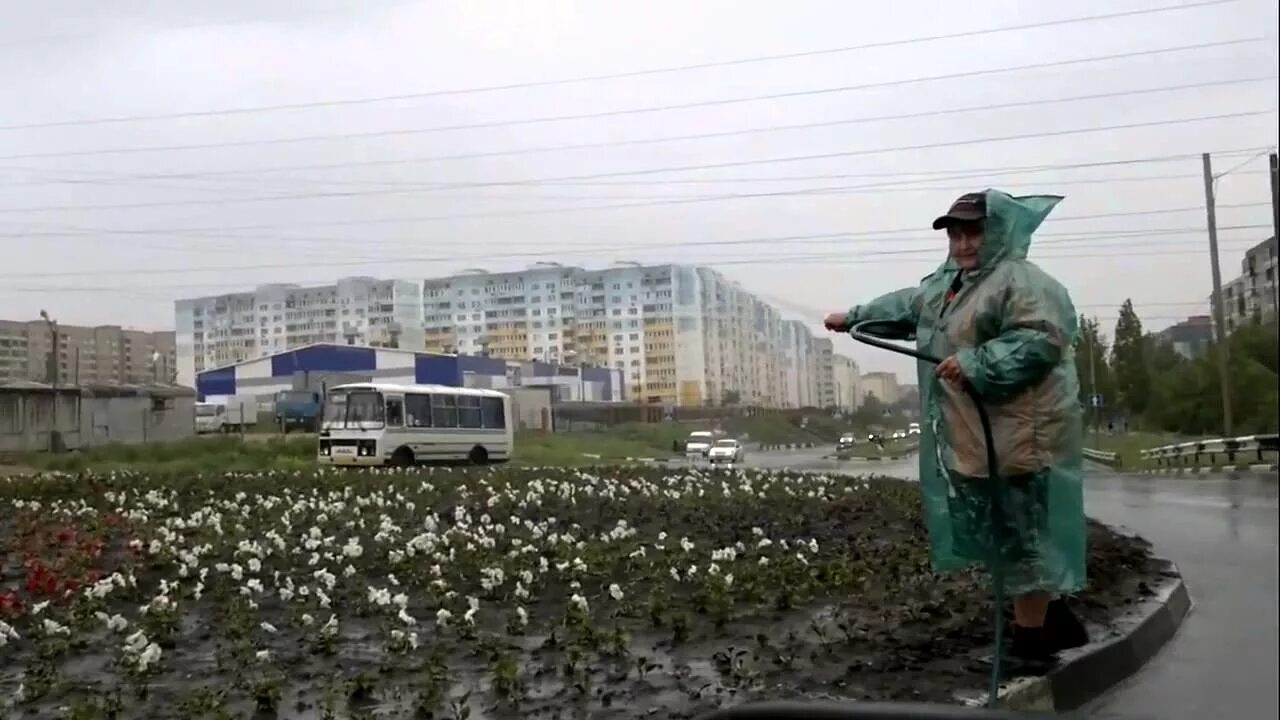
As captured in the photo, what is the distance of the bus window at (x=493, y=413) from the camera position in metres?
33.7

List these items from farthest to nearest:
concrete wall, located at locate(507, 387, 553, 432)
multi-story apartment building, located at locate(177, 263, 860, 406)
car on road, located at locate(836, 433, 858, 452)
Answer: concrete wall, located at locate(507, 387, 553, 432) < multi-story apartment building, located at locate(177, 263, 860, 406) < car on road, located at locate(836, 433, 858, 452)

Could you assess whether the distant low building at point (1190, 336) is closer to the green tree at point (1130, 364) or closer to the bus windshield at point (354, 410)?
the green tree at point (1130, 364)

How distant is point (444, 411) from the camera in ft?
105

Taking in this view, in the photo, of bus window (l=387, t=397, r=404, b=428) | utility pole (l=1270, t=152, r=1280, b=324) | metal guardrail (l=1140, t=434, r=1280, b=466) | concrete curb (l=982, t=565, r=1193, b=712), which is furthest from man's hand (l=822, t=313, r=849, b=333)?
bus window (l=387, t=397, r=404, b=428)

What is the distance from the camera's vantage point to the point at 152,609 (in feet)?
22.2

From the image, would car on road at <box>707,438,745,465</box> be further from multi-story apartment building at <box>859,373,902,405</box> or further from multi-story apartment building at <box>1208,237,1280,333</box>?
multi-story apartment building at <box>1208,237,1280,333</box>

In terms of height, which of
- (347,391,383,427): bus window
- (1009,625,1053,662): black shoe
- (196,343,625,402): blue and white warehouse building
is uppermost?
(196,343,625,402): blue and white warehouse building

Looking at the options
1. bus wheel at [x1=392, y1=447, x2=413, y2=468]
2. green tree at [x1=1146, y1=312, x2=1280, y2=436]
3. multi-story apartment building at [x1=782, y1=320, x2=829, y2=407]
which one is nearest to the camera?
green tree at [x1=1146, y1=312, x2=1280, y2=436]

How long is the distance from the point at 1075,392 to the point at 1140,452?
0.66 m

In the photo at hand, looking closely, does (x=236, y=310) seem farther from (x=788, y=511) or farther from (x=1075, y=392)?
(x=1075, y=392)

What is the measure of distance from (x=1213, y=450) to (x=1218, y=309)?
16.0 inches

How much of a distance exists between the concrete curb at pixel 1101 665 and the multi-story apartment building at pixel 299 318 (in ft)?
61.6

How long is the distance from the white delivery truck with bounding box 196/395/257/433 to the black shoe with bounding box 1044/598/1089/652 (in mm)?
24214

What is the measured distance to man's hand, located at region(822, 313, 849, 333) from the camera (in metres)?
5.28
